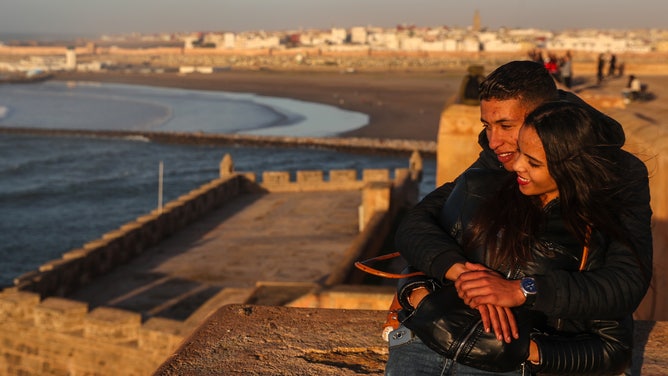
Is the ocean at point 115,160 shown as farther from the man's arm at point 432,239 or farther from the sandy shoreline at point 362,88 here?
the man's arm at point 432,239

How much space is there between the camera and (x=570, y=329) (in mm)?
2775

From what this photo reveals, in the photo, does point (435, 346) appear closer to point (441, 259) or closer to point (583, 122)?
point (441, 259)

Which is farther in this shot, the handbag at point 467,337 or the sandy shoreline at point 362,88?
the sandy shoreline at point 362,88

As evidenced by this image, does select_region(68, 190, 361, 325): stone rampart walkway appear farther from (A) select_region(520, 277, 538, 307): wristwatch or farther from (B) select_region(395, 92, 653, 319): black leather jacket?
(A) select_region(520, 277, 538, 307): wristwatch

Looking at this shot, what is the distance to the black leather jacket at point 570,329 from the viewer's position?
2711mm

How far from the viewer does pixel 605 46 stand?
615 feet

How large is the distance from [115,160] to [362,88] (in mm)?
43172

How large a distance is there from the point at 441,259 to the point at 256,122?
6218 cm

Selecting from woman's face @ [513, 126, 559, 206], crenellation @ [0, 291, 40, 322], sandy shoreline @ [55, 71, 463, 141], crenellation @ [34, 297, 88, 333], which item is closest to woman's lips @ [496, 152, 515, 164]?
woman's face @ [513, 126, 559, 206]

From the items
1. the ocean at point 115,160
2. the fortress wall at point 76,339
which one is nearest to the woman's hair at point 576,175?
the fortress wall at point 76,339

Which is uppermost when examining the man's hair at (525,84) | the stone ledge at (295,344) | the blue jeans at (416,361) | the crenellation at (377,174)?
the man's hair at (525,84)

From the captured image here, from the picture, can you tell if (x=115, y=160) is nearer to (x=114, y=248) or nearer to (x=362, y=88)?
(x=114, y=248)

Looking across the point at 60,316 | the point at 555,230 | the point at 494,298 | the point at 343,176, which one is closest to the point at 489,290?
the point at 494,298

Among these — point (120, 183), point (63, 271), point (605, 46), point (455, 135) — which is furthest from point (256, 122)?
point (605, 46)
